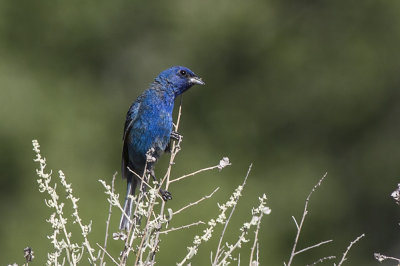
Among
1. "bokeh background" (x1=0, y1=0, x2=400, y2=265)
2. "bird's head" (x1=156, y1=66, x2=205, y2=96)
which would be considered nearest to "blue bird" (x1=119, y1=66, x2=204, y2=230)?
"bird's head" (x1=156, y1=66, x2=205, y2=96)

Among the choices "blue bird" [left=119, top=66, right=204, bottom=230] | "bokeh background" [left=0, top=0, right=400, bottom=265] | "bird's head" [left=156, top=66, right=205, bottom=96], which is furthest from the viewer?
"bokeh background" [left=0, top=0, right=400, bottom=265]

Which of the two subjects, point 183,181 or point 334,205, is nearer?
point 183,181

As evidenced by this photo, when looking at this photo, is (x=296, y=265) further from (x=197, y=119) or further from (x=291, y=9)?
(x=291, y=9)

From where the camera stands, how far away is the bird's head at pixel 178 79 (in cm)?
601

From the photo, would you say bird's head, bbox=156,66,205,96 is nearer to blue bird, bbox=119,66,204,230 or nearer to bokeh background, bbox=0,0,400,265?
blue bird, bbox=119,66,204,230

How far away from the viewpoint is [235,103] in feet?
50.4

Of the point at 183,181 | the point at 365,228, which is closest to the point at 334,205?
the point at 365,228

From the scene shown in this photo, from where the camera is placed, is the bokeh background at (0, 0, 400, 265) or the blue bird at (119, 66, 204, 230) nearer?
the blue bird at (119, 66, 204, 230)

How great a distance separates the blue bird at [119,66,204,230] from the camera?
577 centimetres

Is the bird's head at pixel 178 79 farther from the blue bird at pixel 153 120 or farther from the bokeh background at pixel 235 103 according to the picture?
the bokeh background at pixel 235 103

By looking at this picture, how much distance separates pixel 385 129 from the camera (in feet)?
50.6

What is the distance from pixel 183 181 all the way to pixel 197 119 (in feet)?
6.85

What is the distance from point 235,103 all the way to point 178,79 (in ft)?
30.7

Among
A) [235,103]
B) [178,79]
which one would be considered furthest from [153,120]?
[235,103]
